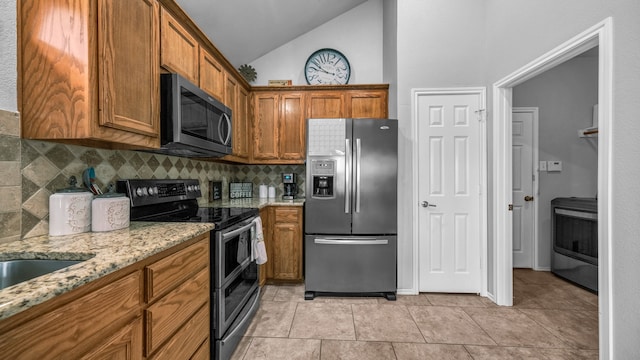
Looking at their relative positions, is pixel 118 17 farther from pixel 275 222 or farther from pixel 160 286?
pixel 275 222

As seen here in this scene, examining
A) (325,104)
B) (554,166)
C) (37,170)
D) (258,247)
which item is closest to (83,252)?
(37,170)

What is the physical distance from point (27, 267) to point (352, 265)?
2220 millimetres

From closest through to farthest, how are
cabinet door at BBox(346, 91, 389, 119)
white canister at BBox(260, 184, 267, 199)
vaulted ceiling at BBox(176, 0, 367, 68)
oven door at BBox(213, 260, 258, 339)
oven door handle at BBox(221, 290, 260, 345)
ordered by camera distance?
oven door at BBox(213, 260, 258, 339)
oven door handle at BBox(221, 290, 260, 345)
vaulted ceiling at BBox(176, 0, 367, 68)
cabinet door at BBox(346, 91, 389, 119)
white canister at BBox(260, 184, 267, 199)

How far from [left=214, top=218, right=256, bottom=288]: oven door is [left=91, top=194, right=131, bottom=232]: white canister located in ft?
1.61

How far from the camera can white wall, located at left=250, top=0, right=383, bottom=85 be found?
3.58 m

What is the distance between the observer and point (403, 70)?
9.07 feet

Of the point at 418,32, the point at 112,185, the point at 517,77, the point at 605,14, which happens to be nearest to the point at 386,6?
the point at 418,32

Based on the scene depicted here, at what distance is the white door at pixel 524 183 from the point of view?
11.2 feet

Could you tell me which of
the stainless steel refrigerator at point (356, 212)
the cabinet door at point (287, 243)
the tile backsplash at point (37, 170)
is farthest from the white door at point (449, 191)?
the tile backsplash at point (37, 170)

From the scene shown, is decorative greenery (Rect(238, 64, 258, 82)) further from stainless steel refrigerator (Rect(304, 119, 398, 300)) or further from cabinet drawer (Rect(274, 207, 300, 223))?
cabinet drawer (Rect(274, 207, 300, 223))

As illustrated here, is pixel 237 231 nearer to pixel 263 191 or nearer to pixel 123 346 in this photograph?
pixel 123 346

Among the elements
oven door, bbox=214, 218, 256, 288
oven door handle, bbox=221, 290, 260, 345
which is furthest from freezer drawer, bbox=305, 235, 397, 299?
oven door, bbox=214, 218, 256, 288

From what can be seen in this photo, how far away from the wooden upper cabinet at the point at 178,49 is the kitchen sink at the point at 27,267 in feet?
3.95

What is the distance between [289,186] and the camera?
3.38 m
